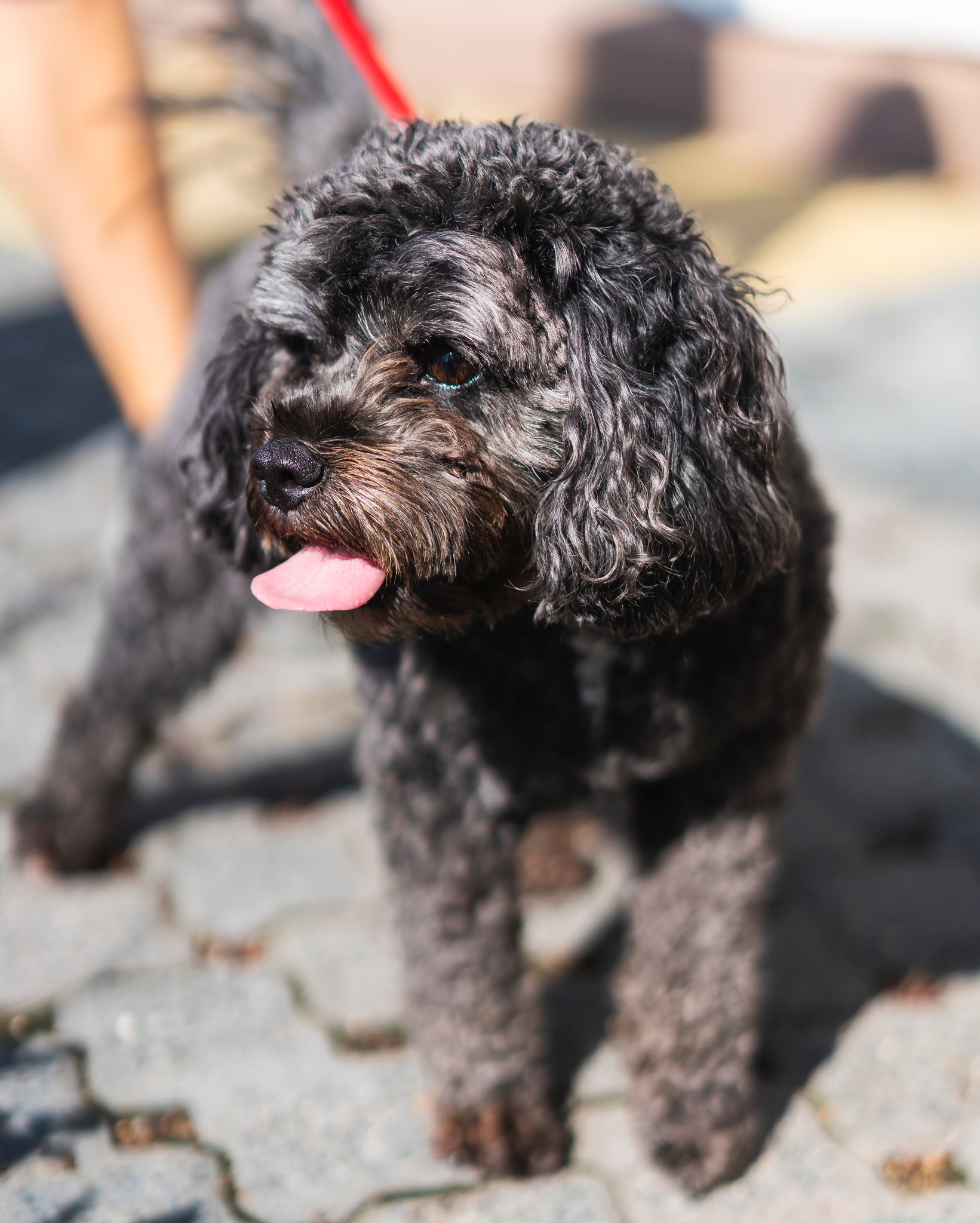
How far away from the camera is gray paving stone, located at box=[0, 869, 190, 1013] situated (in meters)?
2.37

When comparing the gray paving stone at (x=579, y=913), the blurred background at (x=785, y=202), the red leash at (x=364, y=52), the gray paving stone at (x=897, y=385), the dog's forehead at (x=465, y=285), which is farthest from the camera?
the gray paving stone at (x=897, y=385)

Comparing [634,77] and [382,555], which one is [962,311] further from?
[382,555]

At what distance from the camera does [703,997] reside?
2.05 meters

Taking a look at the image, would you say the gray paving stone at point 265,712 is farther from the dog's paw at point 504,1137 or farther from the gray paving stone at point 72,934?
the dog's paw at point 504,1137

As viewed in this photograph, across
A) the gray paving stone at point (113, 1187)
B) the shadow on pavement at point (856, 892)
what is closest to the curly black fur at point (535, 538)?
the shadow on pavement at point (856, 892)

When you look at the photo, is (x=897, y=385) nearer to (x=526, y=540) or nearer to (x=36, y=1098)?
(x=526, y=540)

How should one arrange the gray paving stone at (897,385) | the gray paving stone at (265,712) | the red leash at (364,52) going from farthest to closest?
1. the gray paving stone at (897,385)
2. the gray paving stone at (265,712)
3. the red leash at (364,52)

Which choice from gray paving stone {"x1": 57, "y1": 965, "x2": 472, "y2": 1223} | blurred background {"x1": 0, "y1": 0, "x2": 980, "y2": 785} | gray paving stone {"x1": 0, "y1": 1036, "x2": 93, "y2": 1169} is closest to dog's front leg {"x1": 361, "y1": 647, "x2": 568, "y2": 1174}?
gray paving stone {"x1": 57, "y1": 965, "x2": 472, "y2": 1223}

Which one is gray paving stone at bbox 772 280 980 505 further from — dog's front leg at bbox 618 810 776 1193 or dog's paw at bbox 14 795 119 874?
dog's paw at bbox 14 795 119 874

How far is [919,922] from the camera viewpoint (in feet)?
8.18

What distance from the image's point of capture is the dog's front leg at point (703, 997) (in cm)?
200

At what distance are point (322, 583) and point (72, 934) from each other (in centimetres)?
125

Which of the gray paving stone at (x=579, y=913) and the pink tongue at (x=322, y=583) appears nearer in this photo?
the pink tongue at (x=322, y=583)

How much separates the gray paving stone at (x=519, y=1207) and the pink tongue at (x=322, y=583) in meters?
0.98
